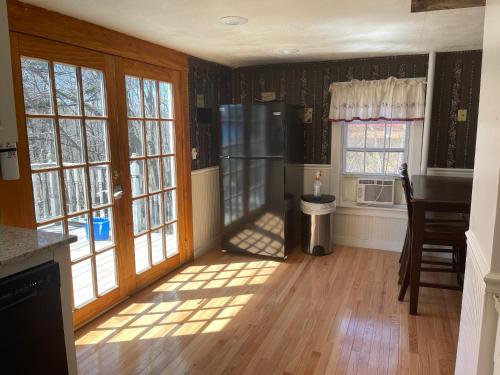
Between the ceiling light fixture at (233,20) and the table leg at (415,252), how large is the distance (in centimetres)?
178

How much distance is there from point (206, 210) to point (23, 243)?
8.40ft

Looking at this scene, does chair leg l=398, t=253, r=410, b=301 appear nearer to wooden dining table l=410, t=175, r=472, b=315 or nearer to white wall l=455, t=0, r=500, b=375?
wooden dining table l=410, t=175, r=472, b=315

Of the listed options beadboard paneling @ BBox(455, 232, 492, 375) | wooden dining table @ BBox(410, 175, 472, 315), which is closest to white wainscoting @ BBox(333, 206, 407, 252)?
wooden dining table @ BBox(410, 175, 472, 315)

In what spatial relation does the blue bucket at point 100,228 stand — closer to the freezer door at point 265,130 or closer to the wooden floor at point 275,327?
the wooden floor at point 275,327

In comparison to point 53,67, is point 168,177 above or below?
below

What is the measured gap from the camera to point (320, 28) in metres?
2.69

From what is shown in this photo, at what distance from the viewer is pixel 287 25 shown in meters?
2.61

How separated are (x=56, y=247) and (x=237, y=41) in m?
2.22

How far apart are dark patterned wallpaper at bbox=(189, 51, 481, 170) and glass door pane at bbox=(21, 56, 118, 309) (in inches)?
49.9

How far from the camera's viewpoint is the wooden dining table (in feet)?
8.34

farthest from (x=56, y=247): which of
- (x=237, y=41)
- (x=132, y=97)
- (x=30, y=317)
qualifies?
(x=237, y=41)

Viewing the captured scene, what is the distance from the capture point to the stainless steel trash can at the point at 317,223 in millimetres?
3926

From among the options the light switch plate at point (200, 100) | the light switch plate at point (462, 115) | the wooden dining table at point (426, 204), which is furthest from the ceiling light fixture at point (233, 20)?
the light switch plate at point (462, 115)

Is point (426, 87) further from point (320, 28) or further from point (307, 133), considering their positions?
point (320, 28)
